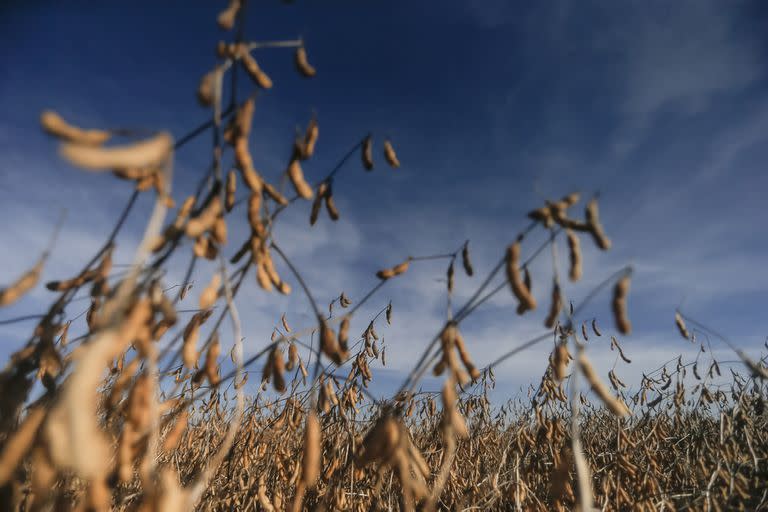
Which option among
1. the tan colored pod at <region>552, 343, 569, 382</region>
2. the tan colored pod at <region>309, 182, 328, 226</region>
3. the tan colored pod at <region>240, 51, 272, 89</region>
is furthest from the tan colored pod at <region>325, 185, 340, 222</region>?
the tan colored pod at <region>552, 343, 569, 382</region>

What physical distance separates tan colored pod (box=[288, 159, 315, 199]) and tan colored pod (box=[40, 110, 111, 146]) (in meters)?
0.49

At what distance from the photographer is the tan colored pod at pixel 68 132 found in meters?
0.78

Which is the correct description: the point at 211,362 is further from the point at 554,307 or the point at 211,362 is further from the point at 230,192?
the point at 554,307

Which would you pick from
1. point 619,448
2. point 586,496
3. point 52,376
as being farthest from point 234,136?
point 619,448

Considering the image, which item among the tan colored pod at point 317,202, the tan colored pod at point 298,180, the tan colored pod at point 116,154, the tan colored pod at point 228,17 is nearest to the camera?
the tan colored pod at point 116,154

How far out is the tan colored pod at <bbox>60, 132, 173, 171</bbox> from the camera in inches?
27.5

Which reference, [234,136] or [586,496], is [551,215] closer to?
[586,496]

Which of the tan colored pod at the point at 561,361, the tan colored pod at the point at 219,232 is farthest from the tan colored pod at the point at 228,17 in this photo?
the tan colored pod at the point at 561,361

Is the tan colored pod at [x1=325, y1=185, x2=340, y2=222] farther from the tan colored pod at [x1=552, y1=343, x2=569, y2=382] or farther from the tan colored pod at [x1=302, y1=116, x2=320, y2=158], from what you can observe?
the tan colored pod at [x1=552, y1=343, x2=569, y2=382]

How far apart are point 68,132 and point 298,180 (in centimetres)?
55

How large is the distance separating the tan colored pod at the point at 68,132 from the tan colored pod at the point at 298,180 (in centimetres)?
Answer: 49

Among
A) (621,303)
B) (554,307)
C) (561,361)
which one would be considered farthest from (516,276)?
(561,361)

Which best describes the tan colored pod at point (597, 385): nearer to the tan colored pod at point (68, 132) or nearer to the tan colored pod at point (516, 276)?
the tan colored pod at point (516, 276)

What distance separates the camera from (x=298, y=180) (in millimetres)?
1234
